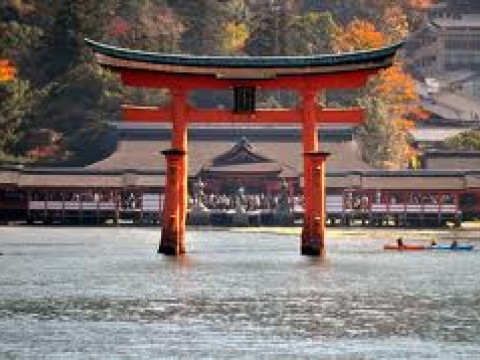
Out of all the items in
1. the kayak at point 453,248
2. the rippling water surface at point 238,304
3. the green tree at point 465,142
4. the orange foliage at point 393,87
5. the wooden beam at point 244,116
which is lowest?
the rippling water surface at point 238,304

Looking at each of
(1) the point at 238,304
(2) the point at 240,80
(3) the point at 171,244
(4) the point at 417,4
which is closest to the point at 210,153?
(3) the point at 171,244

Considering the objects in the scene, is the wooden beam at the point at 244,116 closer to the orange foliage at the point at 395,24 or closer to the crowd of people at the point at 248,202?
the crowd of people at the point at 248,202

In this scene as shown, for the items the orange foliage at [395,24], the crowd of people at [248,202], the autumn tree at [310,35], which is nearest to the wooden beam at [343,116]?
Answer: the crowd of people at [248,202]

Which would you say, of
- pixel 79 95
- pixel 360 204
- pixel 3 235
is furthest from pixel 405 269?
pixel 79 95

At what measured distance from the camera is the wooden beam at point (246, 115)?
232ft

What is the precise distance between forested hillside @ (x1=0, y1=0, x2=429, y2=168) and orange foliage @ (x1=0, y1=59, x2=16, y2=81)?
0.43 metres

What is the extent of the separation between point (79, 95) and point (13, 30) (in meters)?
13.4

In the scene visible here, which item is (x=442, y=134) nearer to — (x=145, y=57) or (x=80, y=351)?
(x=145, y=57)

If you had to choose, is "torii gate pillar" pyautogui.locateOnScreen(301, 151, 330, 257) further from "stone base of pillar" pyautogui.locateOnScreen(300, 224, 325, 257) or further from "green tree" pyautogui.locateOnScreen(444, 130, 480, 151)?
"green tree" pyautogui.locateOnScreen(444, 130, 480, 151)

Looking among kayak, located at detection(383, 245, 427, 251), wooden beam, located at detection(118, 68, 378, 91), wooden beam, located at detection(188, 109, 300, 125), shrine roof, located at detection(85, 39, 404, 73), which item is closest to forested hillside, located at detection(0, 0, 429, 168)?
kayak, located at detection(383, 245, 427, 251)

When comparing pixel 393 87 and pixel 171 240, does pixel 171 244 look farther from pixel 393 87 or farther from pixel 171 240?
pixel 393 87

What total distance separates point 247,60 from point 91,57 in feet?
234

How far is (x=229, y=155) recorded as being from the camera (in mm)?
123688

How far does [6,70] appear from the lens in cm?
13988
